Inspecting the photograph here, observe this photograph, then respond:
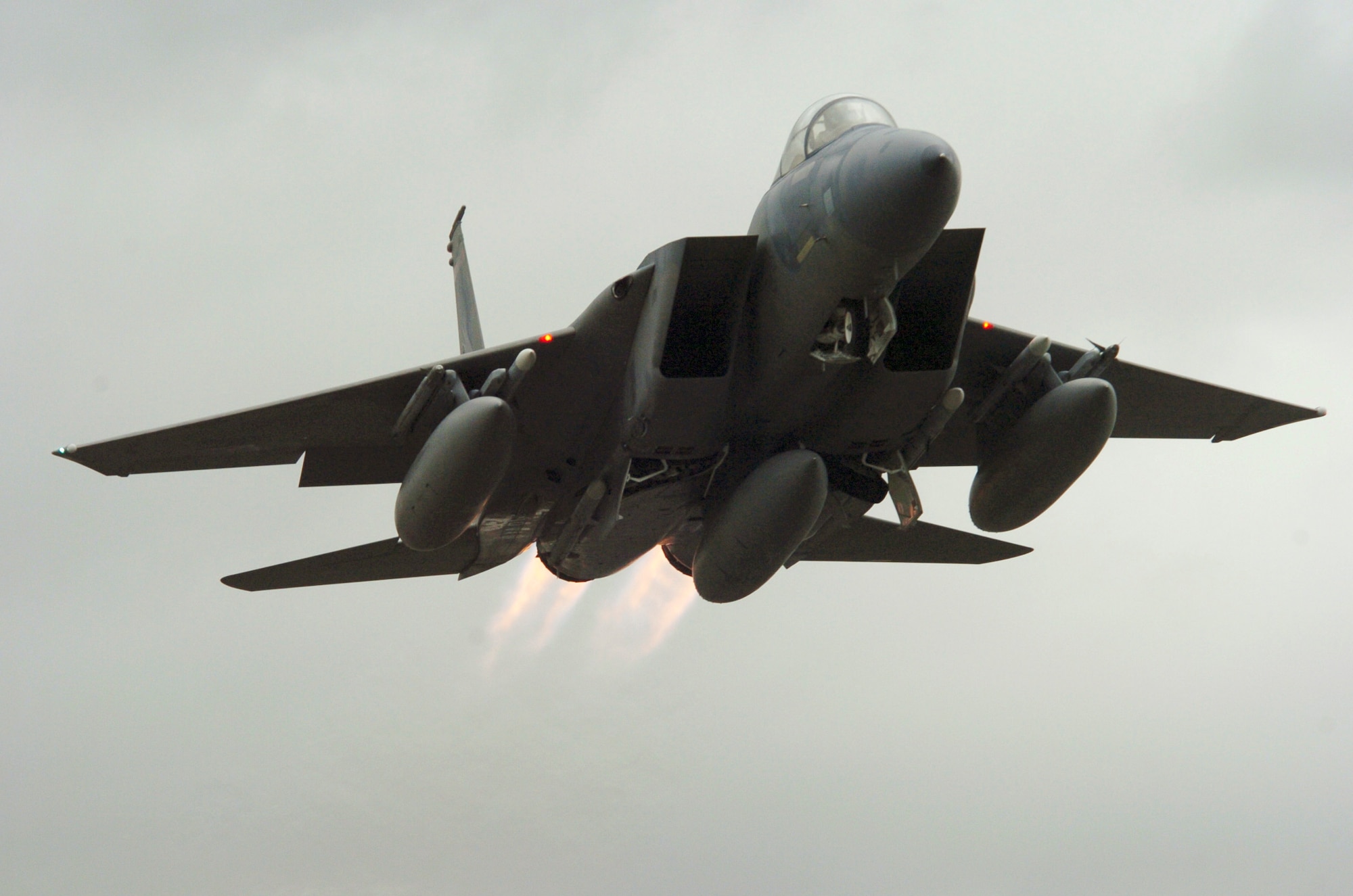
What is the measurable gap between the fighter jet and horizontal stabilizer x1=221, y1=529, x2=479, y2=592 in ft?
0.11

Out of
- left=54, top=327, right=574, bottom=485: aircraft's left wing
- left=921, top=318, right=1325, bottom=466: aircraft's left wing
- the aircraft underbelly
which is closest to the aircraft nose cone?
left=54, top=327, right=574, bottom=485: aircraft's left wing

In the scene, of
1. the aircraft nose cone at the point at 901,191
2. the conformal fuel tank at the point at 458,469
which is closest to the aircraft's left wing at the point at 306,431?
the conformal fuel tank at the point at 458,469

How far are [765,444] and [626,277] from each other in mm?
1980

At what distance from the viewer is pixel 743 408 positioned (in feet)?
36.9

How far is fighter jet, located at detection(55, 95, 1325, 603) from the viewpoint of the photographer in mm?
10195

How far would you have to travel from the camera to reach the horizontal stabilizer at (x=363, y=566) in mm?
13484

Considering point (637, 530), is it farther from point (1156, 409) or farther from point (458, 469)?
point (1156, 409)

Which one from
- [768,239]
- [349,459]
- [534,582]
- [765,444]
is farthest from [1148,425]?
[349,459]

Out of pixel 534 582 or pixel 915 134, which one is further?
pixel 534 582

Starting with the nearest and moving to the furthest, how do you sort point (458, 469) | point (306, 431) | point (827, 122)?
1. point (458, 469)
2. point (827, 122)
3. point (306, 431)

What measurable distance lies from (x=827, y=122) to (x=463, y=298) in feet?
21.8

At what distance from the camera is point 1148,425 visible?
14477 mm

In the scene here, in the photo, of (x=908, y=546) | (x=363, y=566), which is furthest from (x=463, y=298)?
(x=908, y=546)

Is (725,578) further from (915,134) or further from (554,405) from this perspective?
(915,134)
